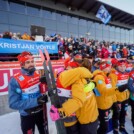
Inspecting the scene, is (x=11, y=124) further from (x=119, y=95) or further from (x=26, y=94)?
(x=119, y=95)

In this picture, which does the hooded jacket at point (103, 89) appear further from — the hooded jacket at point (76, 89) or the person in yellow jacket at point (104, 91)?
the hooded jacket at point (76, 89)

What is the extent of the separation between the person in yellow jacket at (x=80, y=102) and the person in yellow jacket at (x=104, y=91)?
1.94 ft

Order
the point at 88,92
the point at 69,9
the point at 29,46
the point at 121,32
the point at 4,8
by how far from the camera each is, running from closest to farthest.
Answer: the point at 88,92 → the point at 29,46 → the point at 4,8 → the point at 69,9 → the point at 121,32

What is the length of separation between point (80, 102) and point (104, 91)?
1095 millimetres

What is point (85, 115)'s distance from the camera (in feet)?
7.72

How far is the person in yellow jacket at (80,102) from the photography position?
6.25 feet

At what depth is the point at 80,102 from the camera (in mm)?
1947

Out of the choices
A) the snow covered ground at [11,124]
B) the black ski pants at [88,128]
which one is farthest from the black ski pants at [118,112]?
the black ski pants at [88,128]

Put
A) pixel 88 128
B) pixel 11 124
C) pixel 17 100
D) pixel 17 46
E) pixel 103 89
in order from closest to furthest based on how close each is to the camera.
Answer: pixel 88 128
pixel 17 100
pixel 103 89
pixel 11 124
pixel 17 46

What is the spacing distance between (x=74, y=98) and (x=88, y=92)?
1.28ft

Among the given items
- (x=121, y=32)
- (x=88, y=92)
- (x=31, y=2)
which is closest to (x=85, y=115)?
(x=88, y=92)

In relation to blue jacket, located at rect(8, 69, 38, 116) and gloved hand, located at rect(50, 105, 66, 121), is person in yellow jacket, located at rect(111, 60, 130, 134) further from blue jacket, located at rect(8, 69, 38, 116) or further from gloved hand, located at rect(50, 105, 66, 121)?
gloved hand, located at rect(50, 105, 66, 121)

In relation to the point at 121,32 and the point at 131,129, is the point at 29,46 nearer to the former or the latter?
the point at 131,129

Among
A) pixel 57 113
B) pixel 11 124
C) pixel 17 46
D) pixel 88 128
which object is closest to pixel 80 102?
pixel 57 113
